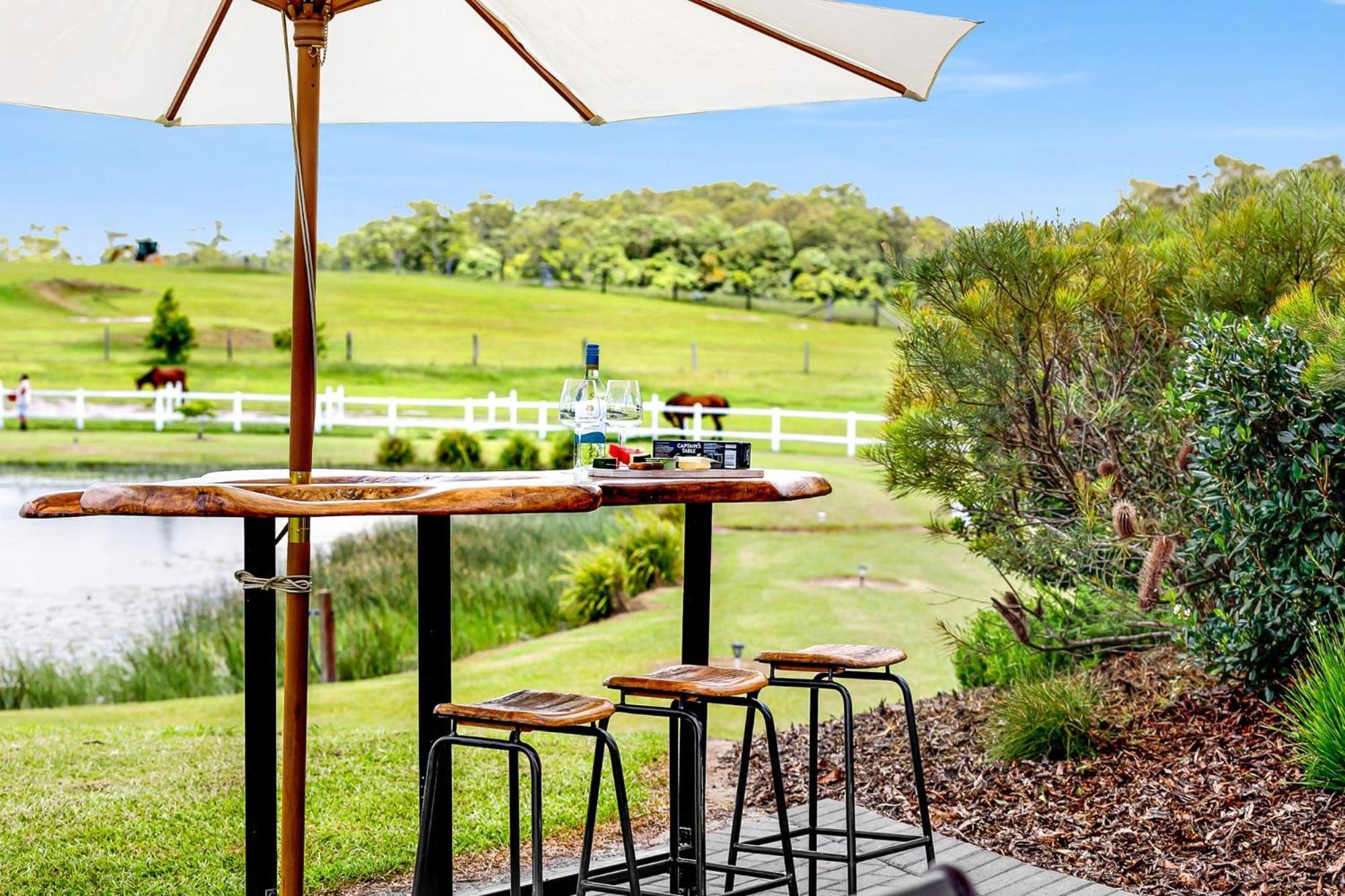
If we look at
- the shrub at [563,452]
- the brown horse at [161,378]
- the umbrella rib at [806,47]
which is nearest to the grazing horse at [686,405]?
the shrub at [563,452]

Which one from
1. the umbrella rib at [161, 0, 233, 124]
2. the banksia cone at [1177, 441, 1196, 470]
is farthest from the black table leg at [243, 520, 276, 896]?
the banksia cone at [1177, 441, 1196, 470]

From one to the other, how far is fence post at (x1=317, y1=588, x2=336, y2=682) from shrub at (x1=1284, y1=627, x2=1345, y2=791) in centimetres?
605

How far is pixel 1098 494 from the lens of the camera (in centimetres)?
519

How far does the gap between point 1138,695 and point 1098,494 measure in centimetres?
82

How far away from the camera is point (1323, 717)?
3861 mm

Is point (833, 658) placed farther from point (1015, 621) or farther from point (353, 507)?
point (1015, 621)

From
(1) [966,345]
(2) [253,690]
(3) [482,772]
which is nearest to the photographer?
(2) [253,690]

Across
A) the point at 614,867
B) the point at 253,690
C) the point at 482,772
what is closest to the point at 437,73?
the point at 253,690

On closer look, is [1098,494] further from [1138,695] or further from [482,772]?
[482,772]

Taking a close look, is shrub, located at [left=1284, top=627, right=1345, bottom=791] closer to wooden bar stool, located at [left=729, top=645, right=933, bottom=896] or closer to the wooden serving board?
wooden bar stool, located at [left=729, top=645, right=933, bottom=896]

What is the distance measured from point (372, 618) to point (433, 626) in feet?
25.1

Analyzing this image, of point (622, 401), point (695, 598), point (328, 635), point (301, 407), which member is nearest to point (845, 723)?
point (695, 598)

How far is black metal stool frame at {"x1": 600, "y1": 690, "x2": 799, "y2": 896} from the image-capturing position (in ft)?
9.62

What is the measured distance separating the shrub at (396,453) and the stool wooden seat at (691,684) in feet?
58.5
